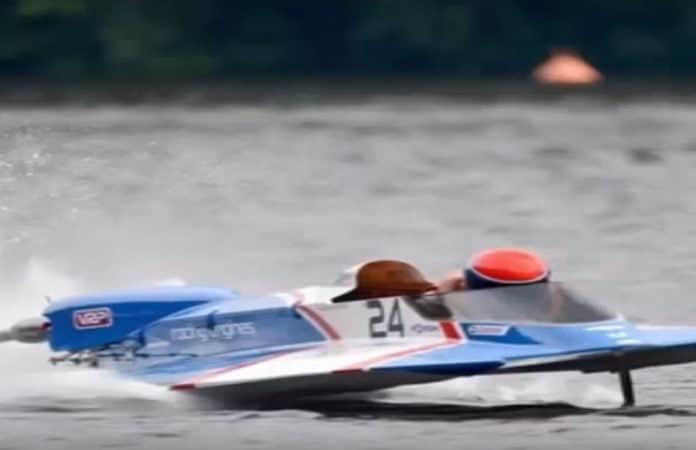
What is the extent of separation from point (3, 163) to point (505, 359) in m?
10.5

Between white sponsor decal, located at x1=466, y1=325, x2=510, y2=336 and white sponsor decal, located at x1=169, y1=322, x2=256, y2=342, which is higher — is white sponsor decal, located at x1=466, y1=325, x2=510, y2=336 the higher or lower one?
the lower one

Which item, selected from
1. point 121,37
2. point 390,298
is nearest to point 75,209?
point 390,298

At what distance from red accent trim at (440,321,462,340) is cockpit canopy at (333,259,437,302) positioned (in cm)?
27

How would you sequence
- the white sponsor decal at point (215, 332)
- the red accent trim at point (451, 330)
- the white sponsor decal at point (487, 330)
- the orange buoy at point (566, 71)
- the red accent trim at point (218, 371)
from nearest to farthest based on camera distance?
the white sponsor decal at point (487, 330), the red accent trim at point (451, 330), the red accent trim at point (218, 371), the white sponsor decal at point (215, 332), the orange buoy at point (566, 71)

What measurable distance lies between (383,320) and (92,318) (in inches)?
74.2

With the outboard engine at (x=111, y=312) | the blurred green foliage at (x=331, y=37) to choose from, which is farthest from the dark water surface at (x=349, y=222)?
the blurred green foliage at (x=331, y=37)

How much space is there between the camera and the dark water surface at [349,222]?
1417cm

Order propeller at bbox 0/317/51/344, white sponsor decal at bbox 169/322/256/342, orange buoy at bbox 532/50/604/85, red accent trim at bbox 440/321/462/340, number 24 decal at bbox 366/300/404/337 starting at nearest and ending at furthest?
red accent trim at bbox 440/321/462/340
number 24 decal at bbox 366/300/404/337
white sponsor decal at bbox 169/322/256/342
propeller at bbox 0/317/51/344
orange buoy at bbox 532/50/604/85

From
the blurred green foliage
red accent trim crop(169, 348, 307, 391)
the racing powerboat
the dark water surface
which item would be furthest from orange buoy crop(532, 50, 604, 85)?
red accent trim crop(169, 348, 307, 391)

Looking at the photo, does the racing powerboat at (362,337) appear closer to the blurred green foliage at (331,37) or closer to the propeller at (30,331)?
the propeller at (30,331)

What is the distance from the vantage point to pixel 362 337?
48.5 feet

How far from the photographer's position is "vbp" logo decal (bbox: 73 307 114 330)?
51.2ft

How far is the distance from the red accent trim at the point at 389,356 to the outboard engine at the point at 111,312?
143cm

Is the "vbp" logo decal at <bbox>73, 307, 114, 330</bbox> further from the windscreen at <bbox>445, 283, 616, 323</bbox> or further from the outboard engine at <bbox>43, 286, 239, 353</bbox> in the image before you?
the windscreen at <bbox>445, 283, 616, 323</bbox>
